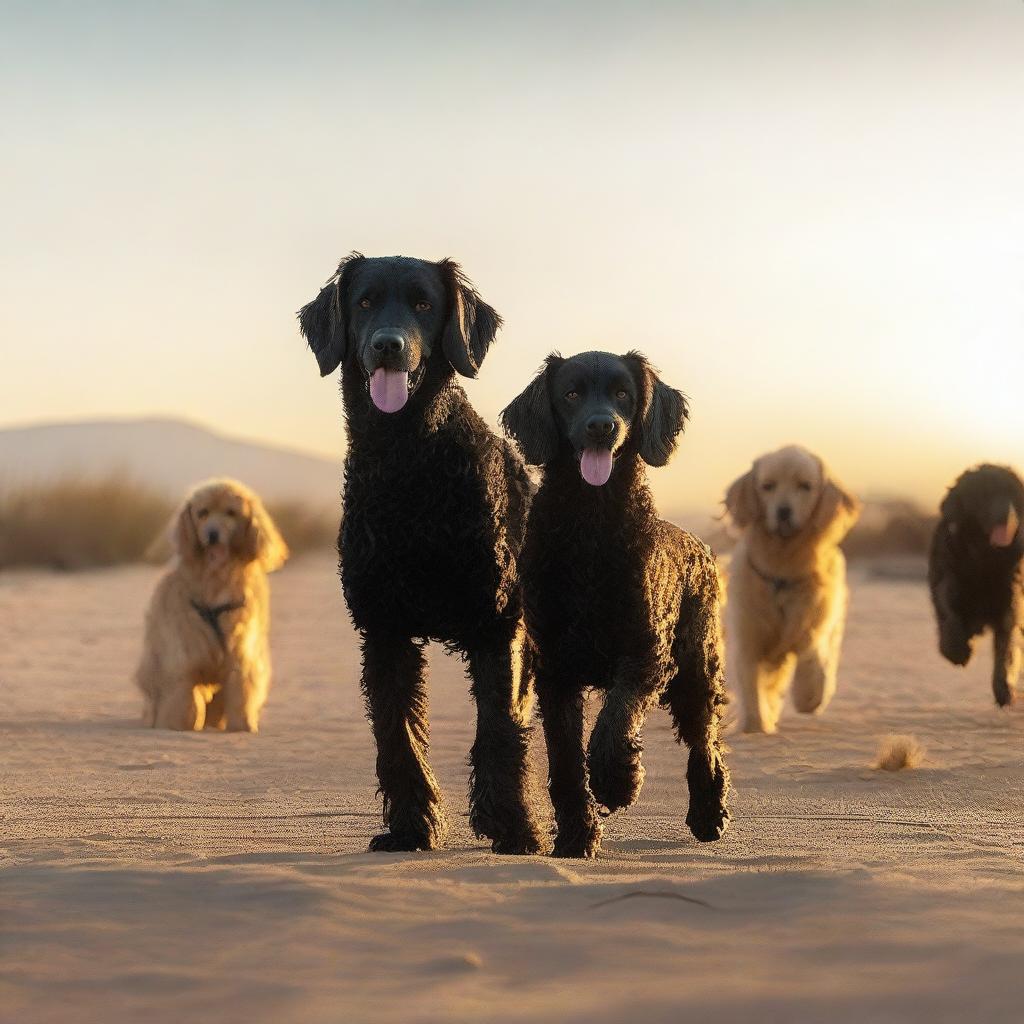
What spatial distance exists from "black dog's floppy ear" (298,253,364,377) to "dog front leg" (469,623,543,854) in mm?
1182

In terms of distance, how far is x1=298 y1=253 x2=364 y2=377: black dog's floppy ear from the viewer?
6059 millimetres

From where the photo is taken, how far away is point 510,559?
594 centimetres

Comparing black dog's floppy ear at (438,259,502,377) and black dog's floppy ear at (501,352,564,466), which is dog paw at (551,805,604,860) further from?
black dog's floppy ear at (438,259,502,377)

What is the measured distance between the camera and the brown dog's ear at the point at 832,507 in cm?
1211

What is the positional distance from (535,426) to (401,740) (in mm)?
1255

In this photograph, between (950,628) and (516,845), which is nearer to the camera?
(516,845)

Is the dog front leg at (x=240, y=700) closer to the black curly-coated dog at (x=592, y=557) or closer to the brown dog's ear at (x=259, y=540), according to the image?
the brown dog's ear at (x=259, y=540)

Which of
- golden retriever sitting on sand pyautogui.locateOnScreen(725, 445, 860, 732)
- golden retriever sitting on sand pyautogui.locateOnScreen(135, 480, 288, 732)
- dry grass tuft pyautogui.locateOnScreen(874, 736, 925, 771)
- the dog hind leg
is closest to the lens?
the dog hind leg

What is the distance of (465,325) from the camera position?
6.05 m

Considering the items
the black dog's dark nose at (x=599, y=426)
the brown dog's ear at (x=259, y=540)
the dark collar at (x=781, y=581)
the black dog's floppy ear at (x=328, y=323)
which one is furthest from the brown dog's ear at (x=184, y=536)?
the black dog's dark nose at (x=599, y=426)

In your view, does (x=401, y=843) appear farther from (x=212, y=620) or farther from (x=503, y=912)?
(x=212, y=620)

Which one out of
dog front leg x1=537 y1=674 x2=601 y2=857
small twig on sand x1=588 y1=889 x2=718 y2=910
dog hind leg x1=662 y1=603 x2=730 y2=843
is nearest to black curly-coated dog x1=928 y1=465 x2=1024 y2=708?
dog hind leg x1=662 y1=603 x2=730 y2=843

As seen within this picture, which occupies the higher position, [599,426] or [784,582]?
[599,426]

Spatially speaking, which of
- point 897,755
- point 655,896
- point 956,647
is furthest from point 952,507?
point 655,896
